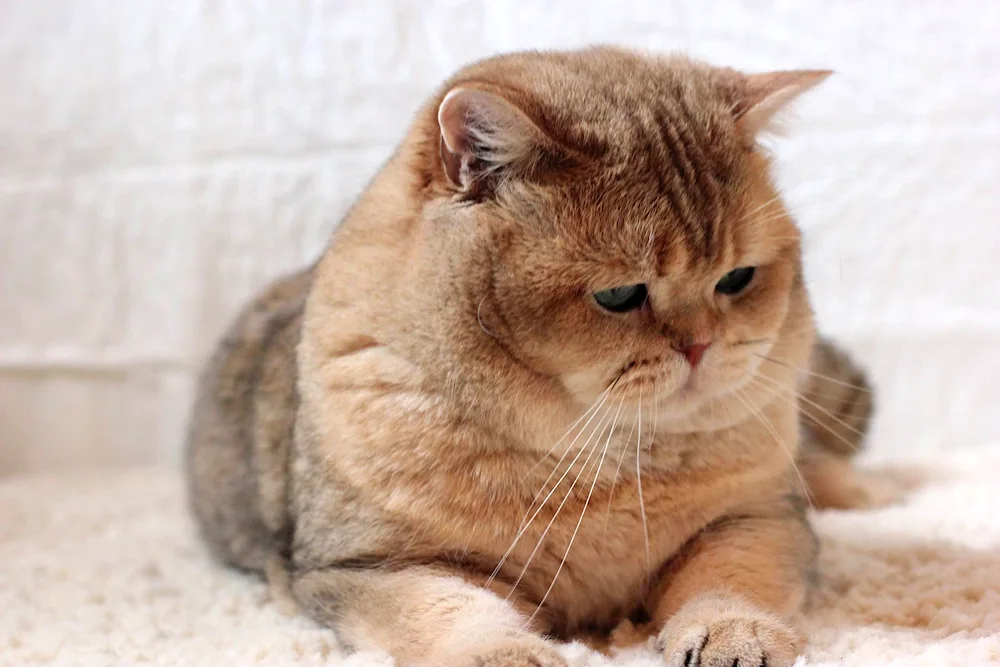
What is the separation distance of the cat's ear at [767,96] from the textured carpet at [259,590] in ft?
2.16

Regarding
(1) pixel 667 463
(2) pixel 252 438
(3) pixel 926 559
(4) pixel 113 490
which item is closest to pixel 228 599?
(2) pixel 252 438

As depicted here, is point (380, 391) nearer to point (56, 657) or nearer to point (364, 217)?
point (364, 217)

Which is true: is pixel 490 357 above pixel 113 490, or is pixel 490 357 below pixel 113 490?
above

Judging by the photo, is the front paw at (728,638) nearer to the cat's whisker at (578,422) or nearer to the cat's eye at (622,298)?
the cat's whisker at (578,422)

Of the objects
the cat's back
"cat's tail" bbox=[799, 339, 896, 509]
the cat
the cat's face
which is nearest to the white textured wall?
"cat's tail" bbox=[799, 339, 896, 509]

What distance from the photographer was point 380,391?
125 cm

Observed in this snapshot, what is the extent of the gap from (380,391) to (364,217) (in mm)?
252

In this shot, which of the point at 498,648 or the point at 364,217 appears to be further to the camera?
the point at 364,217

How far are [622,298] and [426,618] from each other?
0.46m

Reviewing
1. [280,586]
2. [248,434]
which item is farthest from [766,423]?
[248,434]

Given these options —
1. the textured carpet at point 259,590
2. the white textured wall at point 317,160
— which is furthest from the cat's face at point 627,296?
the white textured wall at point 317,160

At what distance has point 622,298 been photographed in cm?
112

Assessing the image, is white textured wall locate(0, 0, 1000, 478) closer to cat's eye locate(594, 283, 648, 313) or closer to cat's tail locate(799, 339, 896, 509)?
cat's tail locate(799, 339, 896, 509)

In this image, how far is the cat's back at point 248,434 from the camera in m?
1.55
